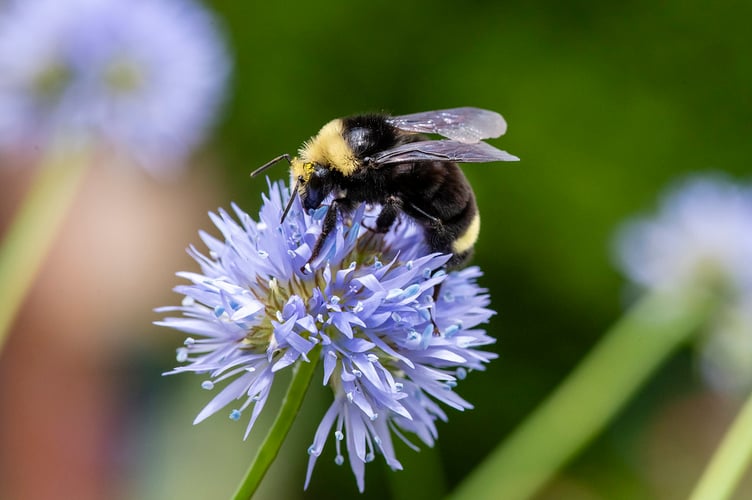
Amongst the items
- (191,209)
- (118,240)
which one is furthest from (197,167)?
(118,240)

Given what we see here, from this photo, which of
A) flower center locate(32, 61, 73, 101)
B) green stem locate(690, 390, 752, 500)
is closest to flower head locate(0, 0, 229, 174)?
flower center locate(32, 61, 73, 101)

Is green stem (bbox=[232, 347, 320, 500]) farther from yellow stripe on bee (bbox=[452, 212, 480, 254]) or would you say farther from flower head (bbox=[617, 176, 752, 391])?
flower head (bbox=[617, 176, 752, 391])

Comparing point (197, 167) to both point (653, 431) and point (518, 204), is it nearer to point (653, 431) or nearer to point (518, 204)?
point (518, 204)

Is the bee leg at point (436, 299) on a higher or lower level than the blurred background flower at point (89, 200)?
lower

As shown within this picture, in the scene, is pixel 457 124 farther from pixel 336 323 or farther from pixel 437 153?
pixel 336 323

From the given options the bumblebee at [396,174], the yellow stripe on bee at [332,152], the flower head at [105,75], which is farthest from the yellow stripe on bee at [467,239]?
the flower head at [105,75]

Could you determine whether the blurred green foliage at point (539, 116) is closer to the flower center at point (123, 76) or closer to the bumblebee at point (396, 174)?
the flower center at point (123, 76)
